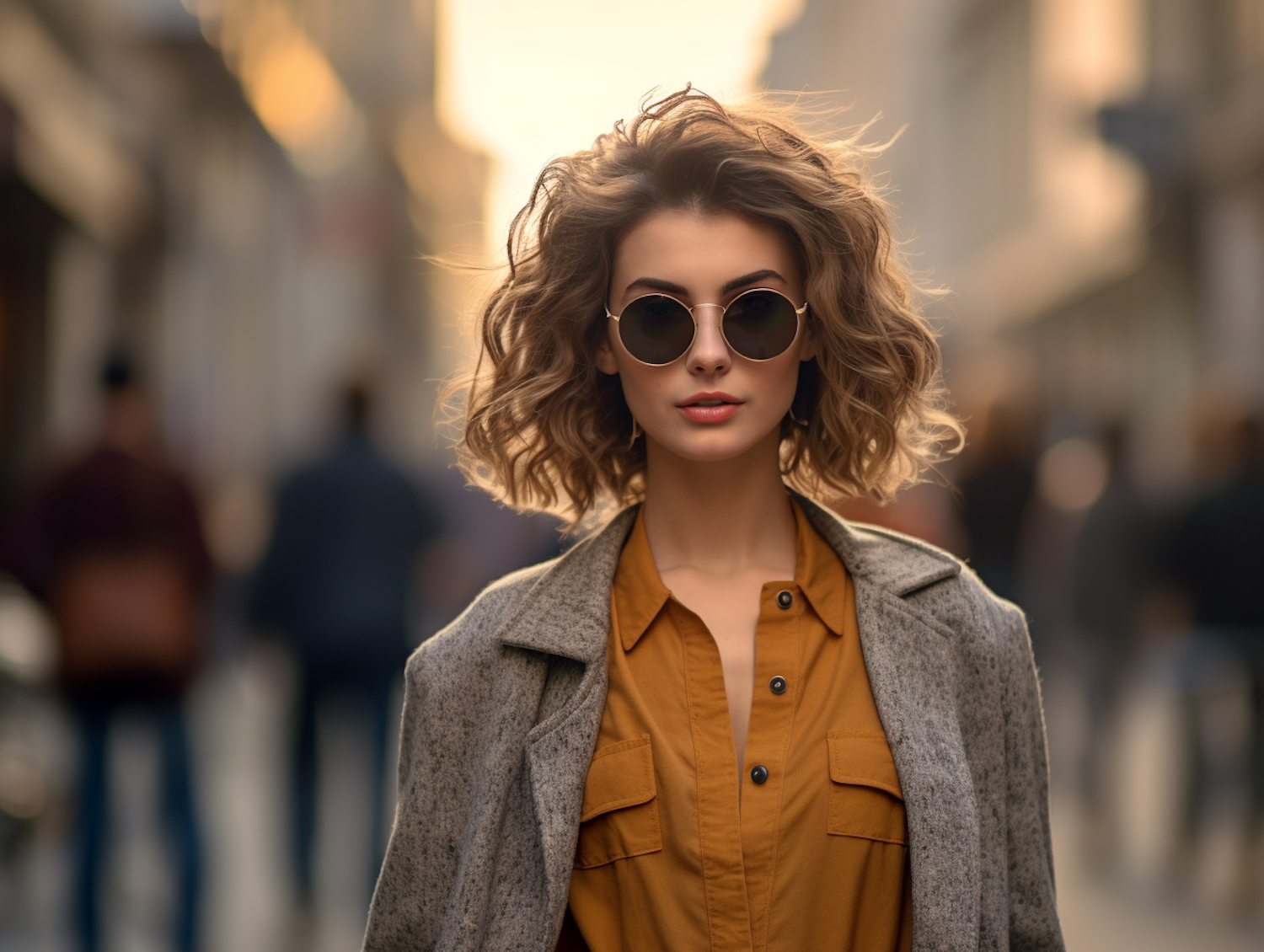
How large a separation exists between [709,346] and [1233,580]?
5.51 meters

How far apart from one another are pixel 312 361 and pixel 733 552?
2400 cm

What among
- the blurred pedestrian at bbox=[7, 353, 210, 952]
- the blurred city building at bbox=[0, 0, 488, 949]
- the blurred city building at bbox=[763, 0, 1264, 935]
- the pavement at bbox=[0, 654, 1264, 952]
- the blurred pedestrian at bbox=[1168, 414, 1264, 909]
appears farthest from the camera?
the blurred city building at bbox=[763, 0, 1264, 935]

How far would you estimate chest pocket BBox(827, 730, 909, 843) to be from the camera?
194 cm

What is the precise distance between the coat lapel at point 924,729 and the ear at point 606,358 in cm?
41

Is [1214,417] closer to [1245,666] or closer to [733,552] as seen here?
[1245,666]

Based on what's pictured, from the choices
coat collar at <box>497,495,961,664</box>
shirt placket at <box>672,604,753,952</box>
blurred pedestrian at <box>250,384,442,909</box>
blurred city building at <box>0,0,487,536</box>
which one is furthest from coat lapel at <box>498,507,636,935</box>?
blurred pedestrian at <box>250,384,442,909</box>

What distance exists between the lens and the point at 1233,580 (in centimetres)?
685

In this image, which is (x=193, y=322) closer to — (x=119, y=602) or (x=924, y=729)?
(x=119, y=602)

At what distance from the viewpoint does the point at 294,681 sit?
625cm

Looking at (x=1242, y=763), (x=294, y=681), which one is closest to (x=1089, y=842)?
(x=1242, y=763)

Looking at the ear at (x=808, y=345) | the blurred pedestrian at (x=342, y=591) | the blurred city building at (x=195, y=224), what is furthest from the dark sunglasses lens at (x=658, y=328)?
the blurred pedestrian at (x=342, y=591)

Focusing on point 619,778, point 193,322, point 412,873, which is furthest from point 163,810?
point 193,322

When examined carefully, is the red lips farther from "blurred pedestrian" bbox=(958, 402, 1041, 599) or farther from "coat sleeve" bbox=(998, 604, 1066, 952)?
"blurred pedestrian" bbox=(958, 402, 1041, 599)

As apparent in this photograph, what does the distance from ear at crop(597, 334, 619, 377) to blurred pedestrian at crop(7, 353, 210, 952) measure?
11.5 feet
